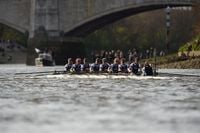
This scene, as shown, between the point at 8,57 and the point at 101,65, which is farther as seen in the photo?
the point at 8,57

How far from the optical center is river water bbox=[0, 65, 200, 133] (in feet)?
43.9

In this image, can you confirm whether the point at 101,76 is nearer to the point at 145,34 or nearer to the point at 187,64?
the point at 187,64

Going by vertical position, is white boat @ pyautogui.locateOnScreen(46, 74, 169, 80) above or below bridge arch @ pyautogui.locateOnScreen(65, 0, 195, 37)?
below

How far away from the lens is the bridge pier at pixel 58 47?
65812mm

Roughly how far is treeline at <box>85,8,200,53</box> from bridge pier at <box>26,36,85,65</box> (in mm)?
21172

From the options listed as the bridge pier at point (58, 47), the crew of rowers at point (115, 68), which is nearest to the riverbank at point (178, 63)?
the bridge pier at point (58, 47)

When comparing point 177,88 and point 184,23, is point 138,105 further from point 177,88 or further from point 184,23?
point 184,23

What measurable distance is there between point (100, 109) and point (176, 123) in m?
3.24

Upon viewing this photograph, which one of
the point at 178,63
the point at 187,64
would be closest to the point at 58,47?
the point at 178,63

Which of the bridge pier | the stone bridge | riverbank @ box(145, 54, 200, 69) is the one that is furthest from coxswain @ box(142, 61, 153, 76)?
the bridge pier

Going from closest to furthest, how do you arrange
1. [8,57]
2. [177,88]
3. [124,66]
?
1. [177,88]
2. [124,66]
3. [8,57]

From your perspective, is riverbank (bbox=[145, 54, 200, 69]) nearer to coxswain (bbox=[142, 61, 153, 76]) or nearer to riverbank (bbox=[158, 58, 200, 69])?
riverbank (bbox=[158, 58, 200, 69])

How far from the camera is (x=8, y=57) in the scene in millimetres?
84312

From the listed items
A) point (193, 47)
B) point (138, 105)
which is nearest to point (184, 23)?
point (193, 47)
